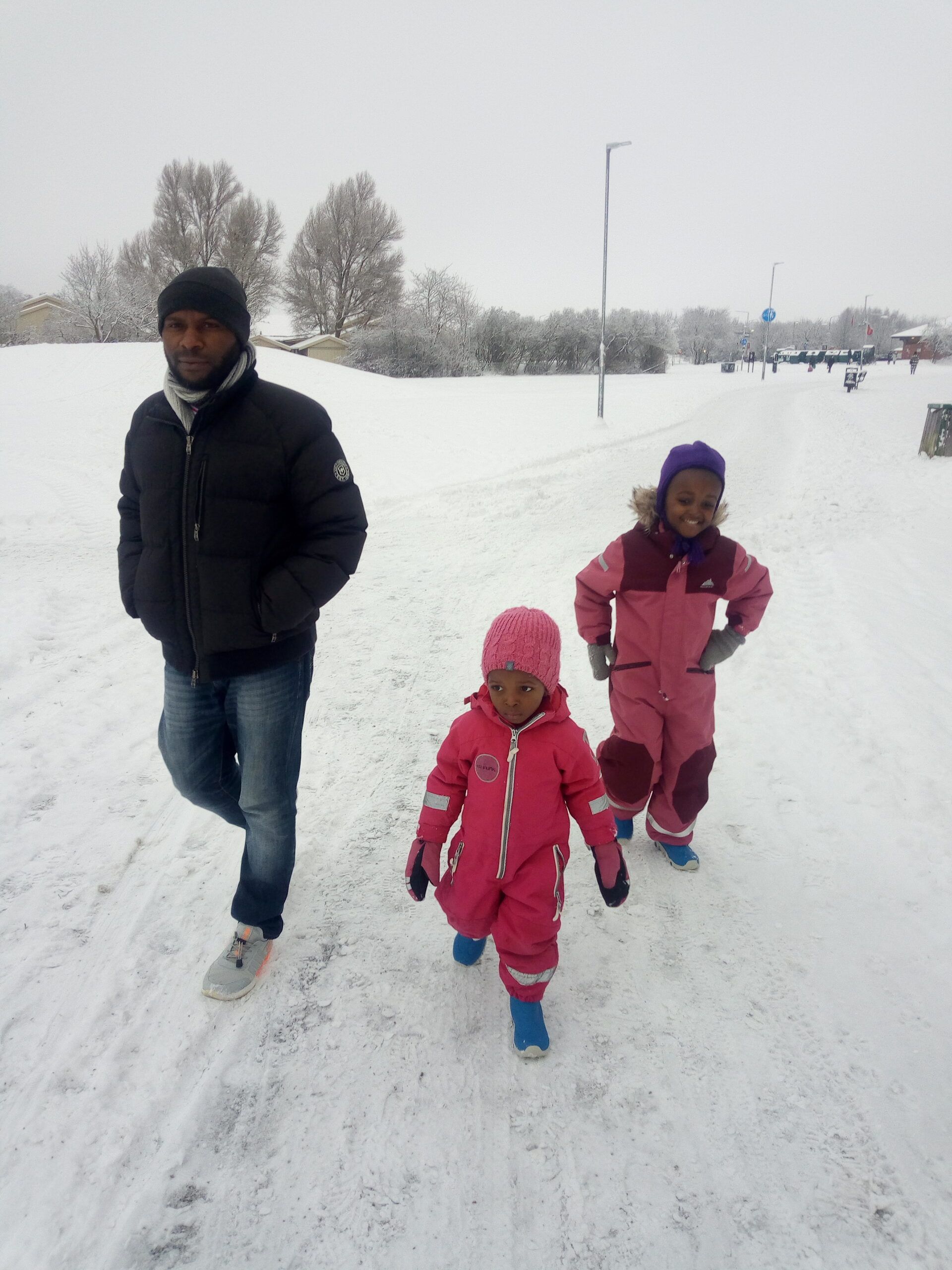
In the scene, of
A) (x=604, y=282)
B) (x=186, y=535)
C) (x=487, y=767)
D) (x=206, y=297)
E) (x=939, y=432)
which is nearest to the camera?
(x=206, y=297)

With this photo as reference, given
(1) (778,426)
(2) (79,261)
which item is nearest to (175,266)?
(2) (79,261)

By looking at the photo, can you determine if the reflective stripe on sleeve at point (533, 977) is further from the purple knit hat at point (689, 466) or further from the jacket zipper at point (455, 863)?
the purple knit hat at point (689, 466)

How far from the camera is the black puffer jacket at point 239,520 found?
6.28ft

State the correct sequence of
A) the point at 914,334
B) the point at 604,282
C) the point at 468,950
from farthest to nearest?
the point at 914,334 < the point at 604,282 < the point at 468,950

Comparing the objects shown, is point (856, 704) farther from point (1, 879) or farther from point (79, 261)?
point (79, 261)

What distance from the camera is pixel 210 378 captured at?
189 cm

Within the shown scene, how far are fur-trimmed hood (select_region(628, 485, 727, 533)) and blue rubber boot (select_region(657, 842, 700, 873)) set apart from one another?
1.32m

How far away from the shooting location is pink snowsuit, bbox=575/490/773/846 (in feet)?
8.62

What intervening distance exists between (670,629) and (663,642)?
0.06 m

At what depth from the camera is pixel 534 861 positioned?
2.08m

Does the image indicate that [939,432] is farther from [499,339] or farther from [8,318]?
[8,318]

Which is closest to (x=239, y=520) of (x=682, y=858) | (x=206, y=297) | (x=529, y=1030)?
(x=206, y=297)

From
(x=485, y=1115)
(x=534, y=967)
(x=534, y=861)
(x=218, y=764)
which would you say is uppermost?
(x=218, y=764)

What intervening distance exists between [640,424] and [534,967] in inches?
723
